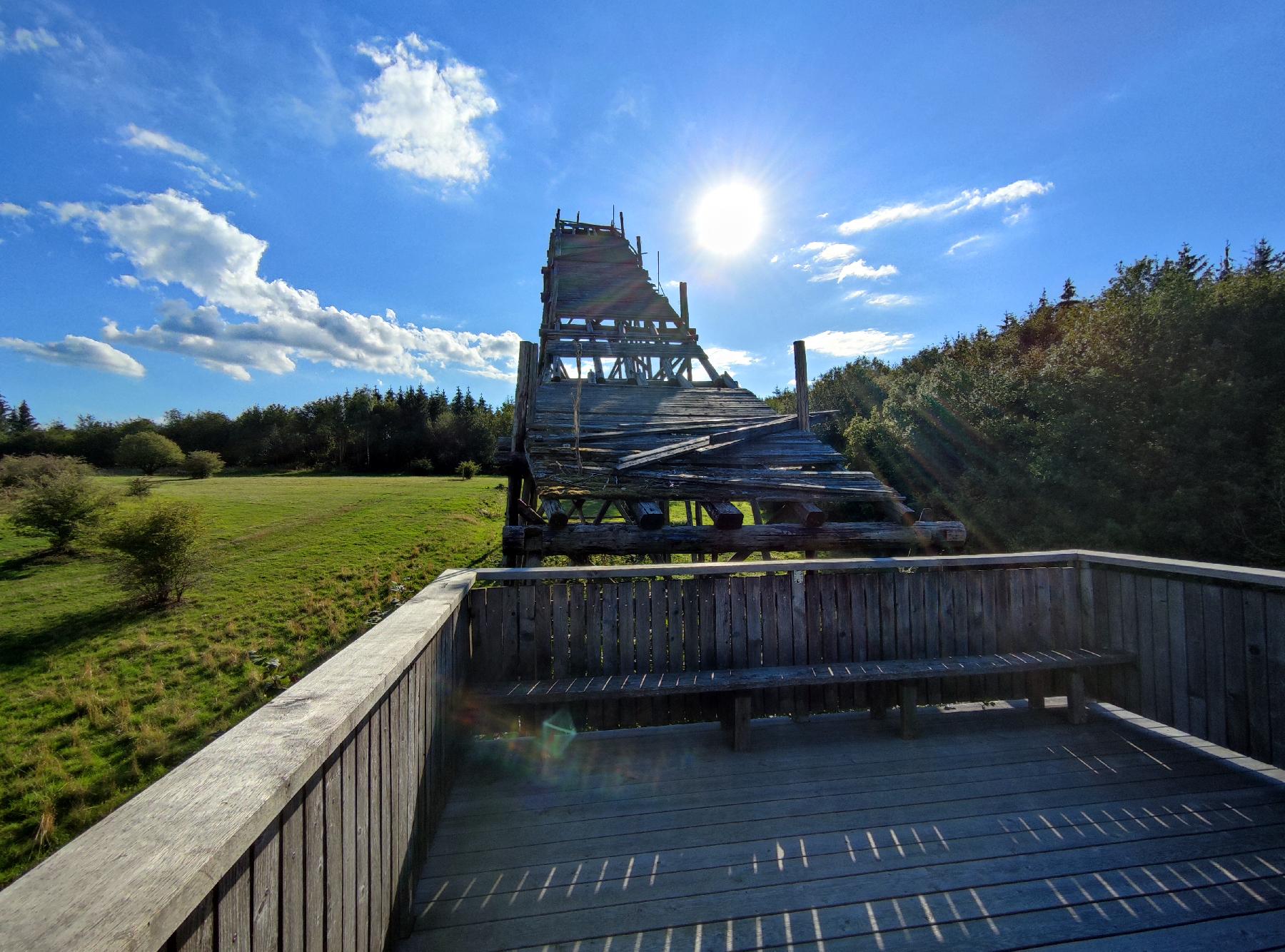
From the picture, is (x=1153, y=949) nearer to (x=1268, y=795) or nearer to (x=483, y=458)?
(x=1268, y=795)

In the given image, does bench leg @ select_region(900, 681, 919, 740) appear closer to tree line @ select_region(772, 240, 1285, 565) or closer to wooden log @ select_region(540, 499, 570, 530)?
wooden log @ select_region(540, 499, 570, 530)

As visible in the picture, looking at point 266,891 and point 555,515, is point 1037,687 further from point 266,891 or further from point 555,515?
point 266,891

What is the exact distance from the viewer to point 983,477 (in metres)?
15.4

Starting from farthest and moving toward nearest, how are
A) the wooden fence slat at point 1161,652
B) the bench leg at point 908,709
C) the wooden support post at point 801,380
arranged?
the wooden support post at point 801,380, the bench leg at point 908,709, the wooden fence slat at point 1161,652

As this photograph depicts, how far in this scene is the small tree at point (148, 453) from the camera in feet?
127

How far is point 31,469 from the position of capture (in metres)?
21.1

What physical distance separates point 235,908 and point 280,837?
0.73ft

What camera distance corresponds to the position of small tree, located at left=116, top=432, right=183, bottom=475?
38.7 m

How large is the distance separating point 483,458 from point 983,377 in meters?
40.1

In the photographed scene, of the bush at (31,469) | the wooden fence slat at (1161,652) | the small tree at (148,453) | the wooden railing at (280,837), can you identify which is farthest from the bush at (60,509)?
the small tree at (148,453)

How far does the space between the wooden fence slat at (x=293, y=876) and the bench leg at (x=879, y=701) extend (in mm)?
3818

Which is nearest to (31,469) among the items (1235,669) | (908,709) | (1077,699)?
(908,709)

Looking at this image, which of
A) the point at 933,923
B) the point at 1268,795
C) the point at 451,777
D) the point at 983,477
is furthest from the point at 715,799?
the point at 983,477

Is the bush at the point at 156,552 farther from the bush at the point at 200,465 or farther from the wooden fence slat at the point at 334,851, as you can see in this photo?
the bush at the point at 200,465
